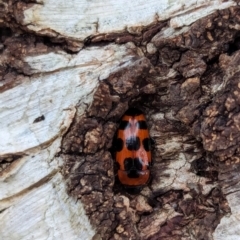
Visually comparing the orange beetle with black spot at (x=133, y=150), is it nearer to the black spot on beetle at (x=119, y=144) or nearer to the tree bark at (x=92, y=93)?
the black spot on beetle at (x=119, y=144)

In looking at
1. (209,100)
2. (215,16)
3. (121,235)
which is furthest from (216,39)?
(121,235)

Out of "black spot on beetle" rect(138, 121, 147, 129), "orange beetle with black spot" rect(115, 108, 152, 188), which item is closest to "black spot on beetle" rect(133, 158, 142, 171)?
"orange beetle with black spot" rect(115, 108, 152, 188)

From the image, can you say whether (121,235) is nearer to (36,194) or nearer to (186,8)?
(36,194)

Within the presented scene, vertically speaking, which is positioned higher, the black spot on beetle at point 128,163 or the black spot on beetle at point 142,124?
the black spot on beetle at point 142,124

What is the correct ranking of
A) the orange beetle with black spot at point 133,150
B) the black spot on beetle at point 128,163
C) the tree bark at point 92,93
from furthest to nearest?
the black spot on beetle at point 128,163, the orange beetle with black spot at point 133,150, the tree bark at point 92,93

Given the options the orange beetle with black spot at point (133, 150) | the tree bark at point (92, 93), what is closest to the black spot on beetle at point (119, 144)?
the orange beetle with black spot at point (133, 150)

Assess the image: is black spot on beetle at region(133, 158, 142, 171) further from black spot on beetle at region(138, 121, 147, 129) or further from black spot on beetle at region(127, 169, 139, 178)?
black spot on beetle at region(138, 121, 147, 129)

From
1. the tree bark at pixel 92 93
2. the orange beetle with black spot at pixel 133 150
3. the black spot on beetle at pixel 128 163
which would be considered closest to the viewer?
the tree bark at pixel 92 93

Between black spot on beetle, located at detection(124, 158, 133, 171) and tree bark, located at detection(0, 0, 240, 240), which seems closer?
tree bark, located at detection(0, 0, 240, 240)
